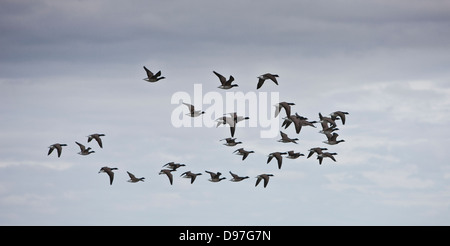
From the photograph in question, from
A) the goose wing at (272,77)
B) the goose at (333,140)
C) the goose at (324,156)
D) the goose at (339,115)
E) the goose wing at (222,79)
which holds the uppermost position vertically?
the goose wing at (272,77)

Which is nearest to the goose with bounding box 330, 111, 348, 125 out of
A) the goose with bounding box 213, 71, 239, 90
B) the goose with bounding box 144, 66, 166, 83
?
the goose with bounding box 213, 71, 239, 90

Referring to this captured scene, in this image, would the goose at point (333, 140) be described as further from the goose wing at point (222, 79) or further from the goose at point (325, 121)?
the goose wing at point (222, 79)

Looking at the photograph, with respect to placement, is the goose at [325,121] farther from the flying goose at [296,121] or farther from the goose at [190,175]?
the goose at [190,175]

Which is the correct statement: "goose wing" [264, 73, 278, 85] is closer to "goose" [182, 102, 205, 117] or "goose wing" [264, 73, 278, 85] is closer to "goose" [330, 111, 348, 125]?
"goose" [182, 102, 205, 117]

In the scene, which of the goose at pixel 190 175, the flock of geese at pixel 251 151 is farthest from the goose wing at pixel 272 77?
the goose at pixel 190 175

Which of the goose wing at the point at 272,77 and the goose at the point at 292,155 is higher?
the goose wing at the point at 272,77

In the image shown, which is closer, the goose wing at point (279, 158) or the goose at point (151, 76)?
the goose at point (151, 76)

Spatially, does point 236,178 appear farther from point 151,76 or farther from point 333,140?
point 151,76

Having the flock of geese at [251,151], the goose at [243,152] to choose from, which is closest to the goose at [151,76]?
the flock of geese at [251,151]

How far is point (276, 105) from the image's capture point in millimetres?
62656

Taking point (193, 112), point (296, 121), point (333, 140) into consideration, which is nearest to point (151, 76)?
point (193, 112)

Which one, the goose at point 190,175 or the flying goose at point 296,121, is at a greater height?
the flying goose at point 296,121

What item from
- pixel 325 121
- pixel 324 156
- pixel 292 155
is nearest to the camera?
pixel 325 121
